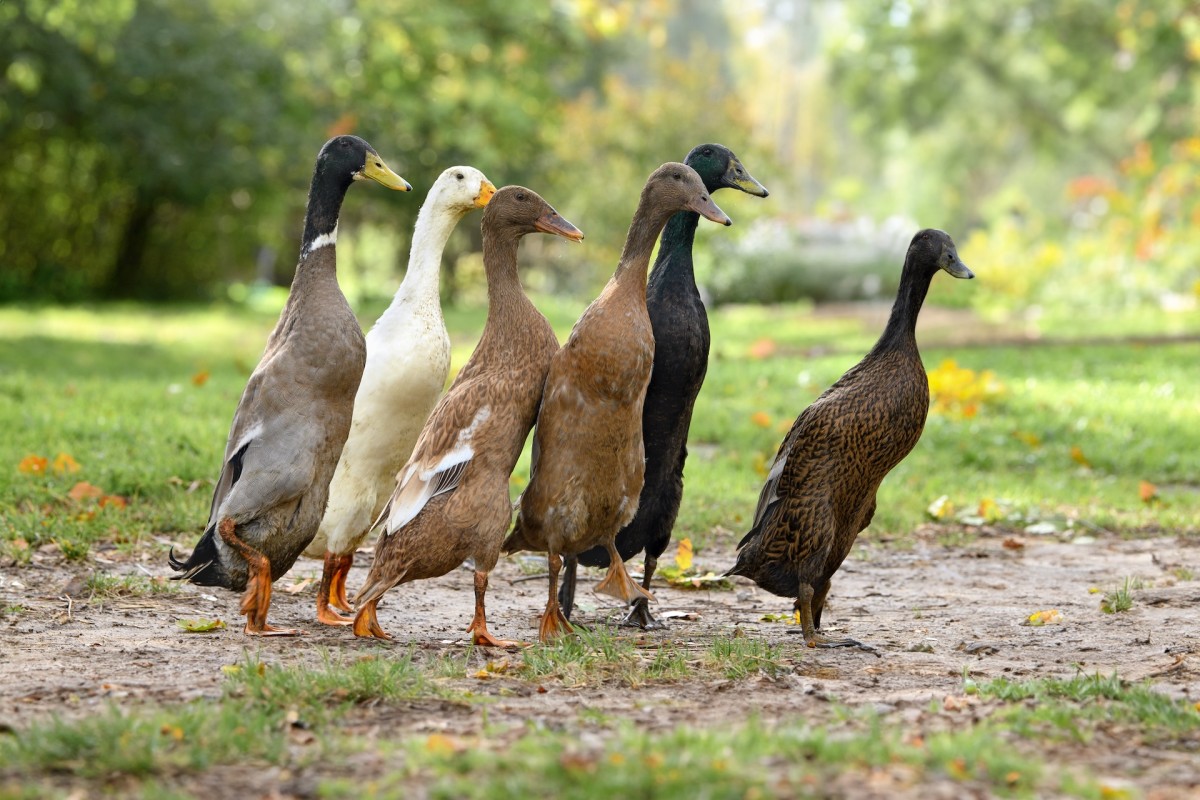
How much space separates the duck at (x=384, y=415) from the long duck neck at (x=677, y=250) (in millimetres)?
876

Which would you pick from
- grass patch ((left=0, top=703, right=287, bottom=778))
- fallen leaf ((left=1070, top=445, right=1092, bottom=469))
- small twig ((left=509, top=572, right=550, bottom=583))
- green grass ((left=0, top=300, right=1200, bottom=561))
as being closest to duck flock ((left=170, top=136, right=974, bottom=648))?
small twig ((left=509, top=572, right=550, bottom=583))

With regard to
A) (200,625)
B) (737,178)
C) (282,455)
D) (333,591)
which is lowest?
(200,625)

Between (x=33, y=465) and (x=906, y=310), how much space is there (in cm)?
426

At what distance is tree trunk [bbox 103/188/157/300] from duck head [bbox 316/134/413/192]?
53.4 feet

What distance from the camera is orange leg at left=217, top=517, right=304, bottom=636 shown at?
4853 mm

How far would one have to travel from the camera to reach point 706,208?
4.98 m

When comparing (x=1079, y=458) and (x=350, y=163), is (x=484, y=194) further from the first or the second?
(x=1079, y=458)

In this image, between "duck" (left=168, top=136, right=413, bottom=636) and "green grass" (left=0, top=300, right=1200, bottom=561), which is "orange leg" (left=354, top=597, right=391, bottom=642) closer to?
"duck" (left=168, top=136, right=413, bottom=636)

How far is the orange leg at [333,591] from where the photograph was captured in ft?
17.2

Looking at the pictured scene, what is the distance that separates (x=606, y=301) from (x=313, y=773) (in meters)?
2.20

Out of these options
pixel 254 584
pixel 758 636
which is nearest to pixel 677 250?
pixel 758 636

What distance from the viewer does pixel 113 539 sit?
6309mm

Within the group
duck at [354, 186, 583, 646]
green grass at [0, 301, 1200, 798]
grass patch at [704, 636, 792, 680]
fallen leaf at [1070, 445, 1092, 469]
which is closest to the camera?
green grass at [0, 301, 1200, 798]

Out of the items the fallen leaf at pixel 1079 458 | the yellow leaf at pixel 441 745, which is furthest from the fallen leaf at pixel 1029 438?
the yellow leaf at pixel 441 745
